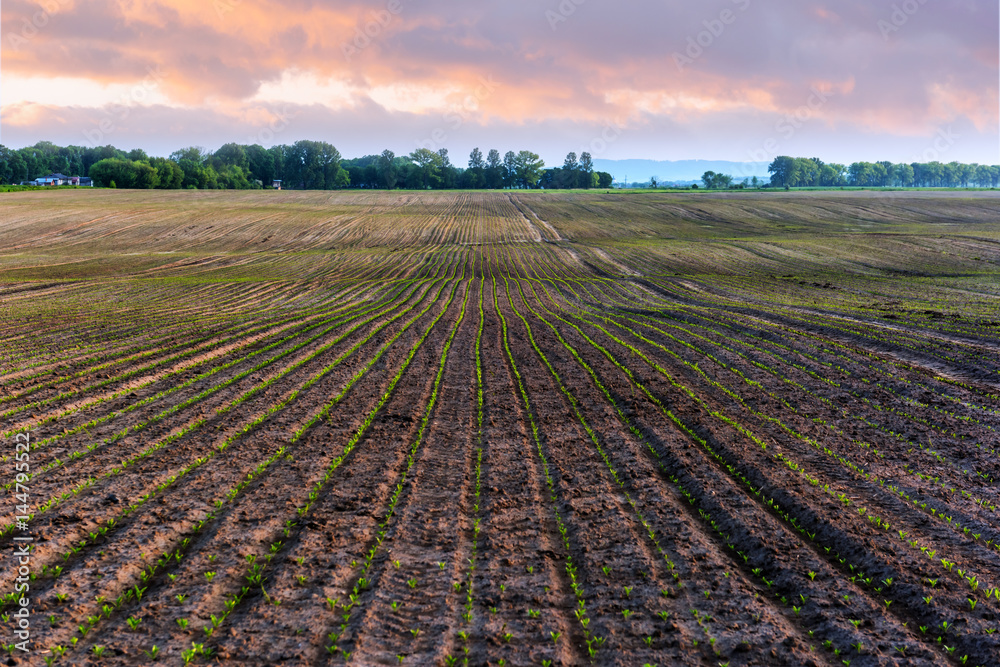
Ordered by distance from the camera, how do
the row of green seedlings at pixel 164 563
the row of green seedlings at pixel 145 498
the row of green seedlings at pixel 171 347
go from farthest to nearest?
the row of green seedlings at pixel 171 347 → the row of green seedlings at pixel 145 498 → the row of green seedlings at pixel 164 563

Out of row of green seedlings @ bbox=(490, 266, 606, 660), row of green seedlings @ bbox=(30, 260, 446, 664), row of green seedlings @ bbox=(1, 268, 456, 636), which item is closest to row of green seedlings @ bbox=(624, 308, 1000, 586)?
row of green seedlings @ bbox=(490, 266, 606, 660)

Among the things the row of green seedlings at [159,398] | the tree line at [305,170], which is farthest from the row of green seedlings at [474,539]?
the tree line at [305,170]

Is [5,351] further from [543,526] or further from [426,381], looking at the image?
[543,526]

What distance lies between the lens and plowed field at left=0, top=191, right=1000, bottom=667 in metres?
6.30

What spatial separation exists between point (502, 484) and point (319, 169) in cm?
14686

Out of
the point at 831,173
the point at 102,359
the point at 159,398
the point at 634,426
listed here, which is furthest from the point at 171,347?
the point at 831,173

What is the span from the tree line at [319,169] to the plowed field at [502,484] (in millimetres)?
118076

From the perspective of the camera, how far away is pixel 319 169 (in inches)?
5645

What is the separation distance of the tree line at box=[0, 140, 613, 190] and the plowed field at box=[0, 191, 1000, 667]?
118 m

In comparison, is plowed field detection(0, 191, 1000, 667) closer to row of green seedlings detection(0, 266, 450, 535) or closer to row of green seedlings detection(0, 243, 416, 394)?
row of green seedlings detection(0, 266, 450, 535)

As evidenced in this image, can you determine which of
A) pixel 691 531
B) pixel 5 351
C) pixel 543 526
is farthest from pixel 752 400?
pixel 5 351

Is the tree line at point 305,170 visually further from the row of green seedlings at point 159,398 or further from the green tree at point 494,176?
the row of green seedlings at point 159,398

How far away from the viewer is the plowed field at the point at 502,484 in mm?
6301

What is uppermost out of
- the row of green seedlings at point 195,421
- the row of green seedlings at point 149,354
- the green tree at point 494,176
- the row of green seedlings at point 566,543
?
the green tree at point 494,176
